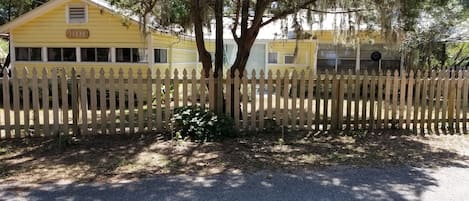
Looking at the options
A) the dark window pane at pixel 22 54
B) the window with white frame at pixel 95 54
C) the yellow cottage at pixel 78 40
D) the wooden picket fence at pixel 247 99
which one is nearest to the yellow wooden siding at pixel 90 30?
the yellow cottage at pixel 78 40

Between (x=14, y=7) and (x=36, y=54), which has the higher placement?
(x=14, y=7)

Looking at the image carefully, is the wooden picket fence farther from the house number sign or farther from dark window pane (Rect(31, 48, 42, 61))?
dark window pane (Rect(31, 48, 42, 61))

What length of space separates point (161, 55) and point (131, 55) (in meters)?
1.49

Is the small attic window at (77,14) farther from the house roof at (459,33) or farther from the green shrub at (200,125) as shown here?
the house roof at (459,33)

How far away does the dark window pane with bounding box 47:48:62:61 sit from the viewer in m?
14.9

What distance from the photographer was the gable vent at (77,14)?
48.2ft

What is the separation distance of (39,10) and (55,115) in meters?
8.92

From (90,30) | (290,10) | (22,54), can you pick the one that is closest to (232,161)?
(290,10)

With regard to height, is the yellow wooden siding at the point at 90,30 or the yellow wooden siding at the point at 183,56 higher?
the yellow wooden siding at the point at 90,30

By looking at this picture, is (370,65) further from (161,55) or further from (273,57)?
(161,55)

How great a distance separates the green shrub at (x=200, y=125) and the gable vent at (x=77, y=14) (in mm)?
8990

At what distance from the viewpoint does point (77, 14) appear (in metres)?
14.7

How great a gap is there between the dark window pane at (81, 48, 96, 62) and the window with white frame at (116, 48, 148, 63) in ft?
2.96

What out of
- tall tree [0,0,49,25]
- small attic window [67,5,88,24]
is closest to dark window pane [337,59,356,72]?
small attic window [67,5,88,24]
